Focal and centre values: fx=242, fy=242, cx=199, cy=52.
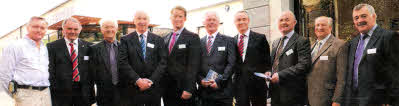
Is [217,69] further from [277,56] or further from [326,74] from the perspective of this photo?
[326,74]

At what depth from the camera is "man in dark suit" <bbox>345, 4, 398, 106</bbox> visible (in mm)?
2365

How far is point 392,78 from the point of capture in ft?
7.59

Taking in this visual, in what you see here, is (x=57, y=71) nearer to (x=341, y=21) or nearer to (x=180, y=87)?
(x=180, y=87)

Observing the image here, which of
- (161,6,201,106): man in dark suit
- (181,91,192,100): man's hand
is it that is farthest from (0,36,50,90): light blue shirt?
(181,91,192,100): man's hand

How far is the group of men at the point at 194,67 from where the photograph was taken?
9.36ft

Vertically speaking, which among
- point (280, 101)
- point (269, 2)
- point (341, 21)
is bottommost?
point (280, 101)

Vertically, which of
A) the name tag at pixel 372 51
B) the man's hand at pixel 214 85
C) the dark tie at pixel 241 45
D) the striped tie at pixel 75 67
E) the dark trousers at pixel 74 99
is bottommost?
the dark trousers at pixel 74 99

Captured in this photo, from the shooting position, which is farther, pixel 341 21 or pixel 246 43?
pixel 341 21

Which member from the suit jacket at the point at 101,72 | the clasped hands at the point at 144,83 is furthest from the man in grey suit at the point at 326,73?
the suit jacket at the point at 101,72

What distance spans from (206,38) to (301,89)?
1.39m

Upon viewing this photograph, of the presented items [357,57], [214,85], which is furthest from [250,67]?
[357,57]

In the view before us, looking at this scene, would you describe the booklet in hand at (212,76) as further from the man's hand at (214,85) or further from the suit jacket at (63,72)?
the suit jacket at (63,72)

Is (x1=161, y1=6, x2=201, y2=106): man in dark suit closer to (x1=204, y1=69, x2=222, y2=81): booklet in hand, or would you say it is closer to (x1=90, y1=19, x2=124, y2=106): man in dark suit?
(x1=204, y1=69, x2=222, y2=81): booklet in hand

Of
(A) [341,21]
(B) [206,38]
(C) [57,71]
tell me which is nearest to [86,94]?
(C) [57,71]
